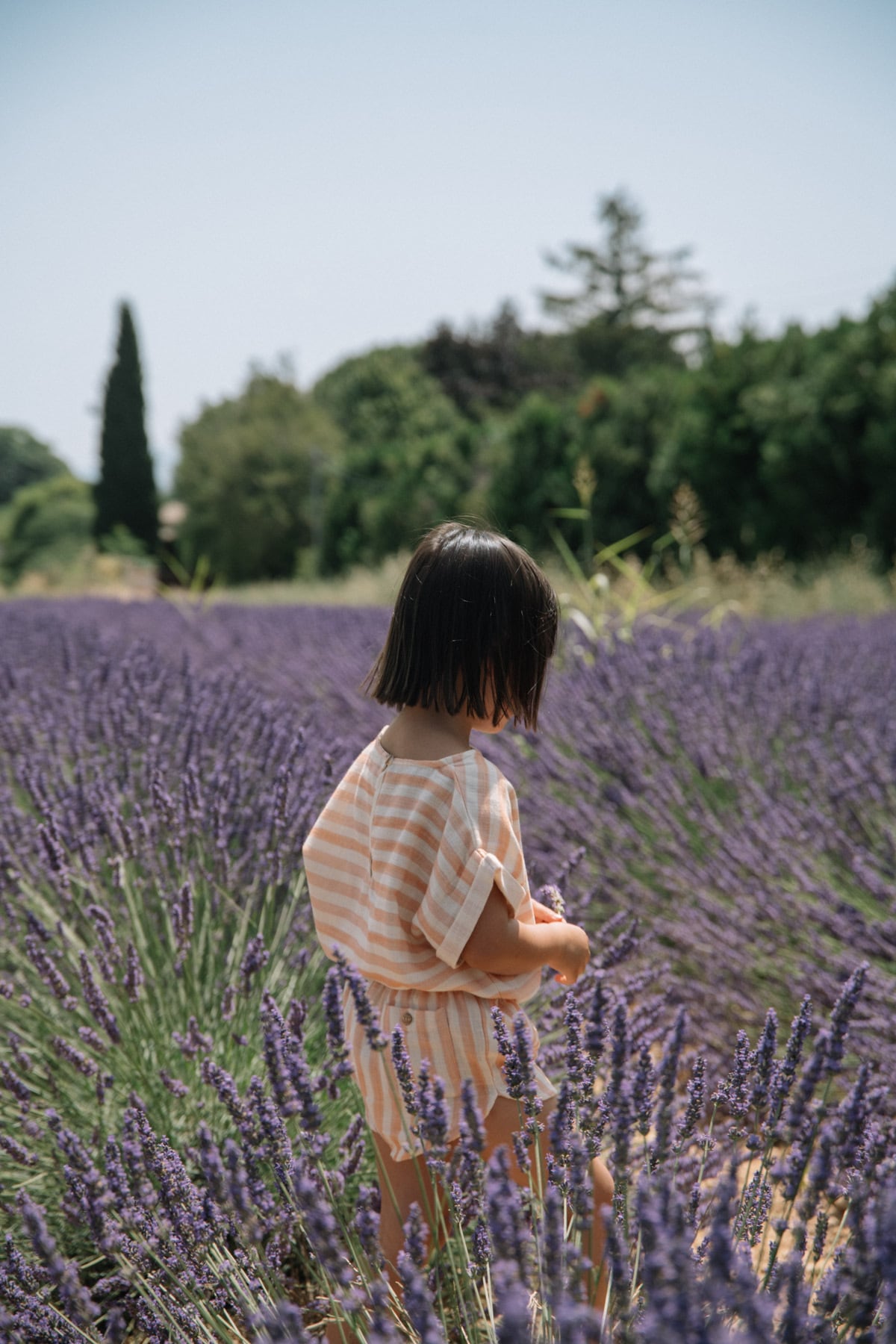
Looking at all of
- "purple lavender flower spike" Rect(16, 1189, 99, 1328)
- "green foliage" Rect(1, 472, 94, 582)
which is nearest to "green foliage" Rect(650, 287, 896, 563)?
"purple lavender flower spike" Rect(16, 1189, 99, 1328)

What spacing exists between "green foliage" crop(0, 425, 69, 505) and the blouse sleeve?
70.5m

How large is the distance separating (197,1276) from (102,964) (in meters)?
0.62

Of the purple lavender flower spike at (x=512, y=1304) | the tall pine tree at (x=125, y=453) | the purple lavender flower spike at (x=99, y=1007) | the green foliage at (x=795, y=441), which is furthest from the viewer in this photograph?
the tall pine tree at (x=125, y=453)

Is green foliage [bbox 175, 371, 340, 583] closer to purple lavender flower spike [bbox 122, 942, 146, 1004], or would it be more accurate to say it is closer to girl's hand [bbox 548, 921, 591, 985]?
purple lavender flower spike [bbox 122, 942, 146, 1004]

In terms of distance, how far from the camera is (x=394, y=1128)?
3.98ft

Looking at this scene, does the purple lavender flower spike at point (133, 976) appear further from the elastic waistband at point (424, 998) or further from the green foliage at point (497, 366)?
the green foliage at point (497, 366)

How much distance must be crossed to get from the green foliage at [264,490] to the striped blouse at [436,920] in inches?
1038

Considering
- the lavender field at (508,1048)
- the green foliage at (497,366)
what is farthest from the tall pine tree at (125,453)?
the lavender field at (508,1048)

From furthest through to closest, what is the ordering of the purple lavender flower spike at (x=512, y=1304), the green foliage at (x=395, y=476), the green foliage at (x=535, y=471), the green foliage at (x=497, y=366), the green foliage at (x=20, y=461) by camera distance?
the green foliage at (x=20, y=461) → the green foliage at (x=497, y=366) → the green foliage at (x=395, y=476) → the green foliage at (x=535, y=471) → the purple lavender flower spike at (x=512, y=1304)

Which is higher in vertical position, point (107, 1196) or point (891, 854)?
point (107, 1196)

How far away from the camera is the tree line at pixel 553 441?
36.0ft

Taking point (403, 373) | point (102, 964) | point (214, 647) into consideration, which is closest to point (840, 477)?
point (214, 647)

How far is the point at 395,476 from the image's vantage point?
23625mm

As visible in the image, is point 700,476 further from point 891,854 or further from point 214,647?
point 891,854
